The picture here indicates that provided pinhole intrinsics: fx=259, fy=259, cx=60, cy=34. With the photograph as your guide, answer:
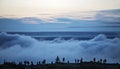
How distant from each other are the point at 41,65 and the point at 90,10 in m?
1.28

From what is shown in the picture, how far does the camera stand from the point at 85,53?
443 cm

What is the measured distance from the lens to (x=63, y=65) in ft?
14.2

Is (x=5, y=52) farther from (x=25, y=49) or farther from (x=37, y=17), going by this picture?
(x=37, y=17)

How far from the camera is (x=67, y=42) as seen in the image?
4.50m

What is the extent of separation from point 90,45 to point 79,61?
0.33 meters

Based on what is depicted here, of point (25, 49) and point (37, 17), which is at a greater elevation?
point (37, 17)

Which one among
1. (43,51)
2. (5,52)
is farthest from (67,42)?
(5,52)

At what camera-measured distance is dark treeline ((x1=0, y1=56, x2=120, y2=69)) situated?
4.30 m

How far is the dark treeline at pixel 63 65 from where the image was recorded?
4.30 m

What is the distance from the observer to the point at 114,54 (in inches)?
174

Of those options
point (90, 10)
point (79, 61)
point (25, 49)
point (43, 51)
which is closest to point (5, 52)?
point (25, 49)

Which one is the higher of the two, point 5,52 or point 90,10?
point 90,10

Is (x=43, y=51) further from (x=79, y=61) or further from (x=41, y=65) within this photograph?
(x=79, y=61)

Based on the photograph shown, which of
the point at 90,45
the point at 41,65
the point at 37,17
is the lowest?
the point at 41,65
